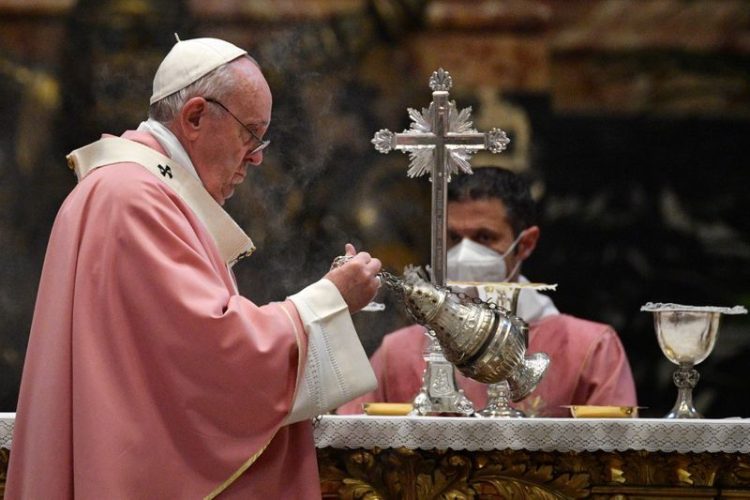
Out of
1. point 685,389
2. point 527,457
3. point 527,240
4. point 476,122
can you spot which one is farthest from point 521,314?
point 527,457

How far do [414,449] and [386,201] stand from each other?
10.0 ft

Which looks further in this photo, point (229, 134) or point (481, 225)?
point (481, 225)

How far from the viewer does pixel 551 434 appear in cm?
369

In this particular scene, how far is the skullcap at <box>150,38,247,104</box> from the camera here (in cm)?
369

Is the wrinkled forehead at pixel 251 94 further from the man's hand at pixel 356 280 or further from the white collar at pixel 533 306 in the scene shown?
the white collar at pixel 533 306

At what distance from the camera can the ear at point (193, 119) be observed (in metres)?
3.64

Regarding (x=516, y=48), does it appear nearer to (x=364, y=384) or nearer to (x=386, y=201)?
(x=386, y=201)

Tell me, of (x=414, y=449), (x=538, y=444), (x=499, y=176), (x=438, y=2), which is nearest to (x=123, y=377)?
(x=414, y=449)

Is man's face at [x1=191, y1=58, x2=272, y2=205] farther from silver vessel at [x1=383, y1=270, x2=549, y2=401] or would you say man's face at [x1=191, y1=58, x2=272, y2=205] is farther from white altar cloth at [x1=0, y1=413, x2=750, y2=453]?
white altar cloth at [x1=0, y1=413, x2=750, y2=453]

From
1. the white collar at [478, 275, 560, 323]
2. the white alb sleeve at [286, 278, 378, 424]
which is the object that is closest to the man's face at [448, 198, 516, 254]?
the white collar at [478, 275, 560, 323]

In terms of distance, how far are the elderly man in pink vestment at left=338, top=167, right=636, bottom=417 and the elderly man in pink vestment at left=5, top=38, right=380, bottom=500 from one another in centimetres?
155

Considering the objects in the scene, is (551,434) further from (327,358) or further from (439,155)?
(439,155)

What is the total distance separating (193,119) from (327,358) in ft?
2.43

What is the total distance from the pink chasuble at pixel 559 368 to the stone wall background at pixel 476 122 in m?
1.15
